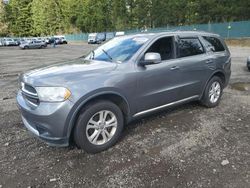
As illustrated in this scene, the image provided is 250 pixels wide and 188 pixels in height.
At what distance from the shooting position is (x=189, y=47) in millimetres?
5203

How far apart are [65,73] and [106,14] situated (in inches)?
2445

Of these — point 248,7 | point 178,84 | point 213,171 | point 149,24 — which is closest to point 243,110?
point 178,84

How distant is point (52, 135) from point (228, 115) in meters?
3.71

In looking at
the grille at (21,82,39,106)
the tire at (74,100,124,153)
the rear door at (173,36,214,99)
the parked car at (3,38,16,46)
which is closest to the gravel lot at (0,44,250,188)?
the tire at (74,100,124,153)

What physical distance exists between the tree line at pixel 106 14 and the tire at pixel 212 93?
124 ft

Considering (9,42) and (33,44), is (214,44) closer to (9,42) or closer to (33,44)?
(33,44)

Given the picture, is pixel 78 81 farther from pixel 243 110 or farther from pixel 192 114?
pixel 243 110

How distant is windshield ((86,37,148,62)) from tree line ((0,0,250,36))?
1555 inches

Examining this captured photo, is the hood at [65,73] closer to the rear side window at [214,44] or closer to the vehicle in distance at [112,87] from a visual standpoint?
the vehicle in distance at [112,87]

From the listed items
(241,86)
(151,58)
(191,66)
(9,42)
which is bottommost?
(241,86)

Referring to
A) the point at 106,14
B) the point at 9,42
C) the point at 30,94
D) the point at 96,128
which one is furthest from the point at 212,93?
the point at 106,14

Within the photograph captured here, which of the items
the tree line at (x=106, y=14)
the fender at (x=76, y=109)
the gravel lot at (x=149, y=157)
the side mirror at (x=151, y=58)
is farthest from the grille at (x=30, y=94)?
the tree line at (x=106, y=14)

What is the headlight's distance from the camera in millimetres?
3439

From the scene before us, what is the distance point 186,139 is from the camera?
4.32 meters
